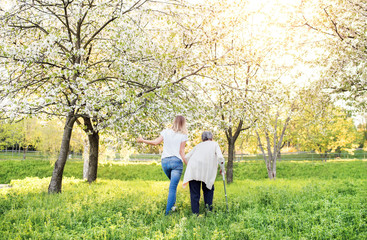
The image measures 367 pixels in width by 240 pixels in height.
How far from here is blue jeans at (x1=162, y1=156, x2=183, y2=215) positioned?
6.03 meters

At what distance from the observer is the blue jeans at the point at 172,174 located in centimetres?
603

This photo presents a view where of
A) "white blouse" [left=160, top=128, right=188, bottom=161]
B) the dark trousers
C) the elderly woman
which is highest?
"white blouse" [left=160, top=128, right=188, bottom=161]

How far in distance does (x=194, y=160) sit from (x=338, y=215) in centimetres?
302

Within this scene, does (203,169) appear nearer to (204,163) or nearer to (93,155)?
(204,163)

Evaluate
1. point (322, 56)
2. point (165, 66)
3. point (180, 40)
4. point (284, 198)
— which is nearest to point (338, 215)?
point (284, 198)

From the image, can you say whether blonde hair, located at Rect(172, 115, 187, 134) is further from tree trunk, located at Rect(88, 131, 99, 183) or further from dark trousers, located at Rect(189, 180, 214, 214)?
tree trunk, located at Rect(88, 131, 99, 183)

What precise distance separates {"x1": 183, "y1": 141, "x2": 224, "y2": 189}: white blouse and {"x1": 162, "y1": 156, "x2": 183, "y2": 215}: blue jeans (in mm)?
268

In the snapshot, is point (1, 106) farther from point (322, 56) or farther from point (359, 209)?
point (322, 56)

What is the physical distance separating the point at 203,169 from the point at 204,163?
141 mm

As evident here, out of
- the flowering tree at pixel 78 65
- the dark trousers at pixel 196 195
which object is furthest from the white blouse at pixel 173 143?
the flowering tree at pixel 78 65

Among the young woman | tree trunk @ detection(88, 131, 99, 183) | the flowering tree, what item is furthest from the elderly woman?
tree trunk @ detection(88, 131, 99, 183)

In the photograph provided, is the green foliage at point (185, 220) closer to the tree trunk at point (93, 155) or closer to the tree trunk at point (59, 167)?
the tree trunk at point (59, 167)

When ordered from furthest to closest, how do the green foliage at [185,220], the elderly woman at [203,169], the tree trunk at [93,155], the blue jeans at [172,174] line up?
the tree trunk at [93,155]
the elderly woman at [203,169]
the blue jeans at [172,174]
the green foliage at [185,220]

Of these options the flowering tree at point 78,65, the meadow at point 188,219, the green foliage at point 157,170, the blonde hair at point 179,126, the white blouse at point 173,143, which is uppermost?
the flowering tree at point 78,65
